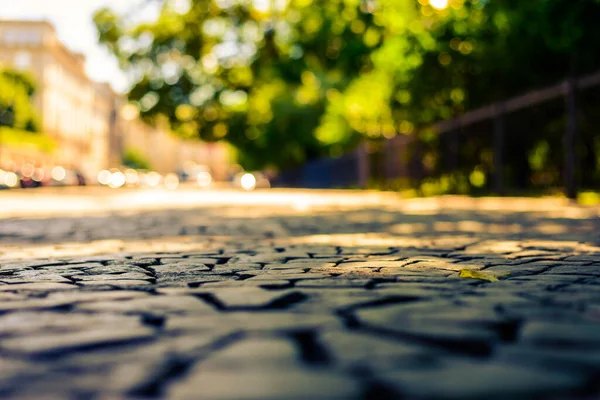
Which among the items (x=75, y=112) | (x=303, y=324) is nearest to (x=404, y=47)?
(x=303, y=324)

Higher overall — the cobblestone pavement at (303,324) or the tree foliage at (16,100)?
the tree foliage at (16,100)

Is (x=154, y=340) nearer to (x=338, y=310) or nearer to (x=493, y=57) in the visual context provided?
(x=338, y=310)

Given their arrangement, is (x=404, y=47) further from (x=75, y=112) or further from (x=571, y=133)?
(x=75, y=112)

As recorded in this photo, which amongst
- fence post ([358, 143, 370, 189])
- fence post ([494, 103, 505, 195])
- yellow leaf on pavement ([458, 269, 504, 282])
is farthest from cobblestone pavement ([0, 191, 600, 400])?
fence post ([358, 143, 370, 189])

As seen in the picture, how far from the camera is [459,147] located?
752 inches

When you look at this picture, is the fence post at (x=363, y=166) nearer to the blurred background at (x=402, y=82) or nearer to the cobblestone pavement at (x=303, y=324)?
the blurred background at (x=402, y=82)

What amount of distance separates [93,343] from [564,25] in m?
10.3

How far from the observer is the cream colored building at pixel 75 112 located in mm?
84500

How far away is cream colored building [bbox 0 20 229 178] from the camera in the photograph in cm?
8450

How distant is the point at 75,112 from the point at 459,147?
296ft

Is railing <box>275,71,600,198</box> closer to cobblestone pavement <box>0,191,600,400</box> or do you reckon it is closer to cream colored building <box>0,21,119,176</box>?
cobblestone pavement <box>0,191,600,400</box>

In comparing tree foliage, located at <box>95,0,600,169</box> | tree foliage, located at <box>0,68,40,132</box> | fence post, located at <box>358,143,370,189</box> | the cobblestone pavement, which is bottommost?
the cobblestone pavement

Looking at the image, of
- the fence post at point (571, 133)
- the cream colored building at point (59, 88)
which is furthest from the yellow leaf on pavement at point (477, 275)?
the cream colored building at point (59, 88)

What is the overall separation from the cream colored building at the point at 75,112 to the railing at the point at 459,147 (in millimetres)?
24394
